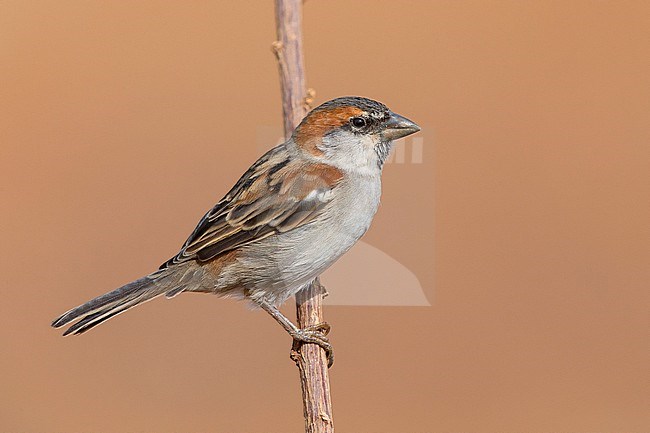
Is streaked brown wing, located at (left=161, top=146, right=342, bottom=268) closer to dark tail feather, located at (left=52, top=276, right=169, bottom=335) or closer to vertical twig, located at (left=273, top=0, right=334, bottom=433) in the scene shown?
dark tail feather, located at (left=52, top=276, right=169, bottom=335)

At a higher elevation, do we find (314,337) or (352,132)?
(352,132)

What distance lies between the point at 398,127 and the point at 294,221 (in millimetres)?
521

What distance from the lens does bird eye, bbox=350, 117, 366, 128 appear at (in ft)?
9.56

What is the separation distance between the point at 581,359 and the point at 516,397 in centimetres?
50

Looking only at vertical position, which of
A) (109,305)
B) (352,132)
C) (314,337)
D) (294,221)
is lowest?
(314,337)

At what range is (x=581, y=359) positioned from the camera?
16.4 ft

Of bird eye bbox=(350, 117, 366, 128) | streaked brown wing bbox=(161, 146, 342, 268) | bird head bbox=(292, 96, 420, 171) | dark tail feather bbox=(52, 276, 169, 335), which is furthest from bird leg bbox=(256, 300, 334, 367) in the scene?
bird eye bbox=(350, 117, 366, 128)

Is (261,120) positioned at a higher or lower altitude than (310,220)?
higher

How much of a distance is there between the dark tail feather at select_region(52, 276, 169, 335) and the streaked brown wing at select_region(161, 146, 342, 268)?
13cm

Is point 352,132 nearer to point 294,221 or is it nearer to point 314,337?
point 294,221

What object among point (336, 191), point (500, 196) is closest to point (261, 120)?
point (500, 196)

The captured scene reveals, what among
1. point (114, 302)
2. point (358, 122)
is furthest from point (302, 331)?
point (358, 122)

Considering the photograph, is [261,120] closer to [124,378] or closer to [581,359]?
[124,378]

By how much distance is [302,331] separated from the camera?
2.92 m
